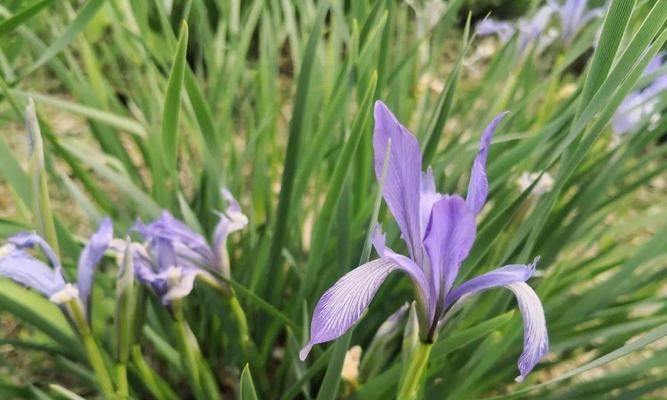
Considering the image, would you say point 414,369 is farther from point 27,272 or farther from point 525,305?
point 27,272

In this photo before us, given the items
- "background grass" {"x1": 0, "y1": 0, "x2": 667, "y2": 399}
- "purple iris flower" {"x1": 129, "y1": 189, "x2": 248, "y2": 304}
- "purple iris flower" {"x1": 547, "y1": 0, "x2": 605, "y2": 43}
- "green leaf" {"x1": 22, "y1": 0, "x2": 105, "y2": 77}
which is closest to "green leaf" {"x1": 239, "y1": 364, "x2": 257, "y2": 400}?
"background grass" {"x1": 0, "y1": 0, "x2": 667, "y2": 399}

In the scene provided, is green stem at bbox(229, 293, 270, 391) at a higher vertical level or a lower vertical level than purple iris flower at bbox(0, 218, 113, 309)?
lower

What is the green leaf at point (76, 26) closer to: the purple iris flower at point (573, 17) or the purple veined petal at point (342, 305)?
the purple veined petal at point (342, 305)

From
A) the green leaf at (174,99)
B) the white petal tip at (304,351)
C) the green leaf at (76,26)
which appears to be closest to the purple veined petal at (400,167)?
the white petal tip at (304,351)

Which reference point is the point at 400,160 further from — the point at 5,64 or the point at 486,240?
the point at 5,64

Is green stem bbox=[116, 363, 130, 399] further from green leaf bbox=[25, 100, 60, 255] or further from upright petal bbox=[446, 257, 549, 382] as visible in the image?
upright petal bbox=[446, 257, 549, 382]

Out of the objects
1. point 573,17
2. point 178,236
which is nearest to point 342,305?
point 178,236

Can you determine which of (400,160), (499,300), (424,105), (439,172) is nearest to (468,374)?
(499,300)
